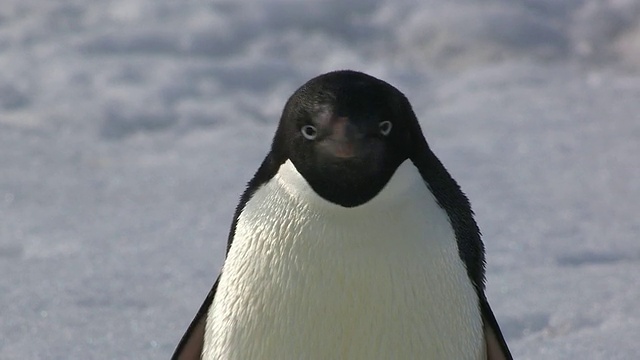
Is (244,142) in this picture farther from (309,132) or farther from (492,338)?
(309,132)

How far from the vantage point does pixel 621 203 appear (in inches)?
175

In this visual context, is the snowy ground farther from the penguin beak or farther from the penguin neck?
the penguin beak

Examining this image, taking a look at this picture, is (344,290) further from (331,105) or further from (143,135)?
(143,135)

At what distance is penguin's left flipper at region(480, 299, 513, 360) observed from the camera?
2.45 meters

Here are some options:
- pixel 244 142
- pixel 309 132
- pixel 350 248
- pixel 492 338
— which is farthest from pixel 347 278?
pixel 244 142

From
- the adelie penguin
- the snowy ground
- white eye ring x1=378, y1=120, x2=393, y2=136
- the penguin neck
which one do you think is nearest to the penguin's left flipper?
the adelie penguin

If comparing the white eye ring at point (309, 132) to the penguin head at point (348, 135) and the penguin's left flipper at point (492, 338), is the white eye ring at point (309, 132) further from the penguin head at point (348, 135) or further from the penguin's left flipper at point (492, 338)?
the penguin's left flipper at point (492, 338)

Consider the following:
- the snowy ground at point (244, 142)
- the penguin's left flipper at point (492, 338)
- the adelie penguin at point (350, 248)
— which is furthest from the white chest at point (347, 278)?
the snowy ground at point (244, 142)

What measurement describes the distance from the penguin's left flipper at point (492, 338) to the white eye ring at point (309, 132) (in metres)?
0.57

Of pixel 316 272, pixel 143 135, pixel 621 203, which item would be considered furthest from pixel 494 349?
pixel 143 135

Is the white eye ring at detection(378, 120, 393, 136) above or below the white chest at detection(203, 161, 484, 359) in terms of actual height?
above

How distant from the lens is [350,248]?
220cm

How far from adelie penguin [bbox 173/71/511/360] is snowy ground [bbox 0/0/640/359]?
33.5 inches

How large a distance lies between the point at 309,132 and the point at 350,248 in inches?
9.2
